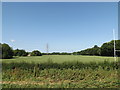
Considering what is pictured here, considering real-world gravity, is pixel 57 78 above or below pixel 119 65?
below

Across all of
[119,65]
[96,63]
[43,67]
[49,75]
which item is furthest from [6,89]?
[119,65]

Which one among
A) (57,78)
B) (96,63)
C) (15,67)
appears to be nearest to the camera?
(57,78)

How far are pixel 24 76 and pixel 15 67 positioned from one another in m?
0.60

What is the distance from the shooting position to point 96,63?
3.90 meters

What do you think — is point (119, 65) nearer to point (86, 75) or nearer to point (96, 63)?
point (96, 63)

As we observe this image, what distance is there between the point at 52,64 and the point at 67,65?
0.49 meters

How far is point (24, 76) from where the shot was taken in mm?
3215

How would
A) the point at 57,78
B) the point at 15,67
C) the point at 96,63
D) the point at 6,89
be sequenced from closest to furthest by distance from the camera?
the point at 6,89 → the point at 57,78 → the point at 15,67 → the point at 96,63

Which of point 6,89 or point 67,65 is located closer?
point 6,89

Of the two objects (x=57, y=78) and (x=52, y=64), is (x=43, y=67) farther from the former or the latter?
(x=57, y=78)

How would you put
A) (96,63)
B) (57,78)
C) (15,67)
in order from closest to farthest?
(57,78) → (15,67) → (96,63)

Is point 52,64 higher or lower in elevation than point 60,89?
higher

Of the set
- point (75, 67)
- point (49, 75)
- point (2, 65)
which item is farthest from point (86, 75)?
point (2, 65)

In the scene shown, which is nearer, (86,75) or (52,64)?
(86,75)
